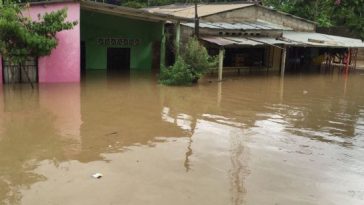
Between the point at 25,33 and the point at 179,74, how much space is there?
623cm

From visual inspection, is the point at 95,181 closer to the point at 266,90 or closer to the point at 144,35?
the point at 266,90

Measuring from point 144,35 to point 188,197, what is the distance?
19337mm

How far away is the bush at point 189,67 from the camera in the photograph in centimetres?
1784

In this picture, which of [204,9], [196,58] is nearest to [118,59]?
[204,9]

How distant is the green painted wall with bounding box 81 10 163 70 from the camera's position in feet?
75.0

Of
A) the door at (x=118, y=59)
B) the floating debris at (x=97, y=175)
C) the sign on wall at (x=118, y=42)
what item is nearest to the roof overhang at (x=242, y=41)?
the sign on wall at (x=118, y=42)

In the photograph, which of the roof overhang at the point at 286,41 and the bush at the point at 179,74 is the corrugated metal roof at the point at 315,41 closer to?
the roof overhang at the point at 286,41

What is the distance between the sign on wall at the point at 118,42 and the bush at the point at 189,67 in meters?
6.18

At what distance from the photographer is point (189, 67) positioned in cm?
1822

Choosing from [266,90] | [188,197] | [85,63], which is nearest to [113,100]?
[266,90]

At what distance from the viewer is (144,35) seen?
24609 mm

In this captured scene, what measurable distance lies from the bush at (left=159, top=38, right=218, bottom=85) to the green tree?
4461 millimetres

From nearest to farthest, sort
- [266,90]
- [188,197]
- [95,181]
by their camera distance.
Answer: [188,197], [95,181], [266,90]

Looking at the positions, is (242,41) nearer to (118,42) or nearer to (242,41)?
(242,41)
